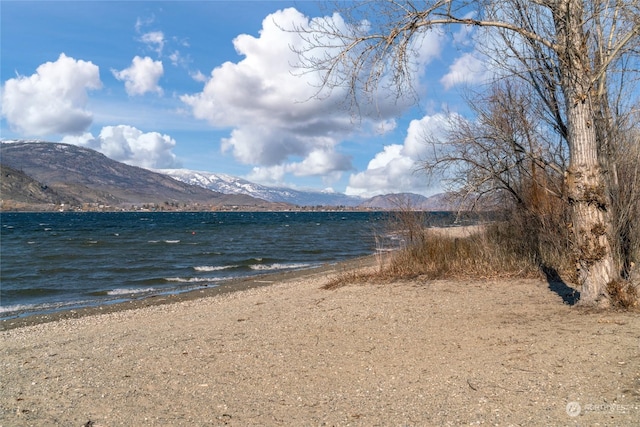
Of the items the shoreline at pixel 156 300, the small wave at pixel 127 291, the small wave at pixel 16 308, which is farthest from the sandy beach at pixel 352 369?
the small wave at pixel 127 291

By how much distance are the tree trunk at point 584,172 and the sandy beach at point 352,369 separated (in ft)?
2.49

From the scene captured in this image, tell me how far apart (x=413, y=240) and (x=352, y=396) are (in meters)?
9.46

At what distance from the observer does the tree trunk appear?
24.3ft

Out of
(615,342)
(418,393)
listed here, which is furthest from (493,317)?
(418,393)

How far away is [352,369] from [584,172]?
14.7 feet

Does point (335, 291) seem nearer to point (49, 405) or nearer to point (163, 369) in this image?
point (163, 369)

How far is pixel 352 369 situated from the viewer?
608 centimetres

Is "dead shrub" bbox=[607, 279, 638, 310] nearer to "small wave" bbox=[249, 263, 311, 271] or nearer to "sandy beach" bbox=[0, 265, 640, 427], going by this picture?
"sandy beach" bbox=[0, 265, 640, 427]

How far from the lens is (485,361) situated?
233 inches

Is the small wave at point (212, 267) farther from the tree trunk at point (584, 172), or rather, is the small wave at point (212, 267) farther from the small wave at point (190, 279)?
the tree trunk at point (584, 172)

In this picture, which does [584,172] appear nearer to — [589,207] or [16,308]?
[589,207]

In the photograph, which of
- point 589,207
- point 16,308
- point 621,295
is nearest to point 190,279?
point 16,308

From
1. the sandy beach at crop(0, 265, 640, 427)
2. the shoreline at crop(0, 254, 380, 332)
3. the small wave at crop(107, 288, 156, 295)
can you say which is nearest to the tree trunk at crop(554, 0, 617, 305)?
the sandy beach at crop(0, 265, 640, 427)

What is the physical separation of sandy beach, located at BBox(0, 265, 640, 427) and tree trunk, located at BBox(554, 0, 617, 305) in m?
0.76
